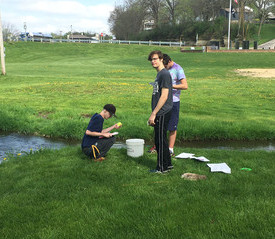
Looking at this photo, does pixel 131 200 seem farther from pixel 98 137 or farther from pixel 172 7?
pixel 172 7

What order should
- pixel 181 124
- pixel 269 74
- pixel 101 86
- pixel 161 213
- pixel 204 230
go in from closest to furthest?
1. pixel 204 230
2. pixel 161 213
3. pixel 181 124
4. pixel 101 86
5. pixel 269 74

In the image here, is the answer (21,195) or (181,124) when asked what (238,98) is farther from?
(21,195)

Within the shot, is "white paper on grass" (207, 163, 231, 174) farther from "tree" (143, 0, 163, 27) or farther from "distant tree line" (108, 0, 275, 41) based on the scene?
"tree" (143, 0, 163, 27)

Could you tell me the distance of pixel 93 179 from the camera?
4656 mm

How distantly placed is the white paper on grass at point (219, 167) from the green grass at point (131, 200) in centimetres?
13

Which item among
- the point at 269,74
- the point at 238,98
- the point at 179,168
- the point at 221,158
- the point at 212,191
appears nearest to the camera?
the point at 212,191

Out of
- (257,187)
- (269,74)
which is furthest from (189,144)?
(269,74)

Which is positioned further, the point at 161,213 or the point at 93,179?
the point at 93,179

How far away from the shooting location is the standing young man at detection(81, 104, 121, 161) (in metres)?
5.34

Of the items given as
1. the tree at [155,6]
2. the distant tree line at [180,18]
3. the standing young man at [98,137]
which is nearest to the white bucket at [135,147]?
the standing young man at [98,137]

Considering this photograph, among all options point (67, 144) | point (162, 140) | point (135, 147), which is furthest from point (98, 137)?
point (67, 144)

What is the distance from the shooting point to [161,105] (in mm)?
4531

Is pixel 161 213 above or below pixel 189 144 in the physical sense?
above

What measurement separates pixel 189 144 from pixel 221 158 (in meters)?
2.22
